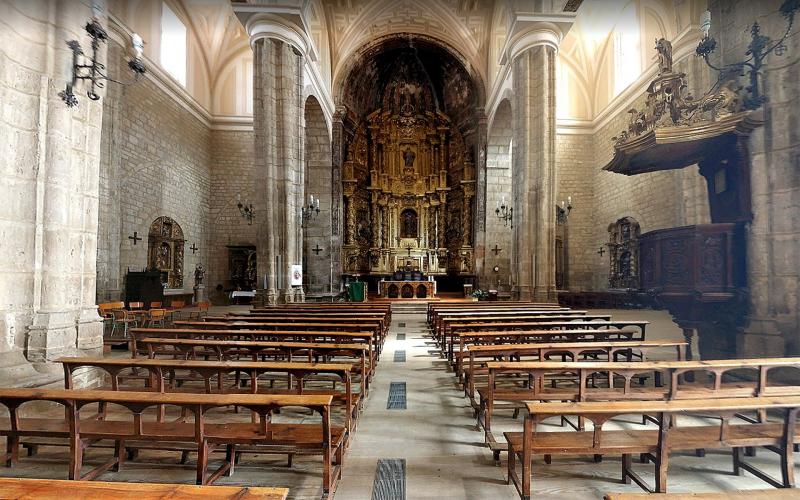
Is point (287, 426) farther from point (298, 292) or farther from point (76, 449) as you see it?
point (298, 292)

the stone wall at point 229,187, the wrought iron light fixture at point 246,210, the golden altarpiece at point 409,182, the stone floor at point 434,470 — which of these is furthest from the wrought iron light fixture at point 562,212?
the stone floor at point 434,470

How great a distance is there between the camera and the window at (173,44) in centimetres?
1530

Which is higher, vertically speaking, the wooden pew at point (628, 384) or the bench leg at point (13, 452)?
the wooden pew at point (628, 384)

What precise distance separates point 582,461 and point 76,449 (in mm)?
3437

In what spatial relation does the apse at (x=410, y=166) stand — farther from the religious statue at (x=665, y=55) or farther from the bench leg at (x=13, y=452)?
the bench leg at (x=13, y=452)

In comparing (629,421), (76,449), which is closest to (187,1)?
(76,449)

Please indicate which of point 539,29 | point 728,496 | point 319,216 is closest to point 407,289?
point 319,216

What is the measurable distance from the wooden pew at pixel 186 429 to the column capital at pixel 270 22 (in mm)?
11735

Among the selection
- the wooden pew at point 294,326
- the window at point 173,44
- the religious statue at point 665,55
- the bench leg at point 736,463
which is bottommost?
the bench leg at point 736,463

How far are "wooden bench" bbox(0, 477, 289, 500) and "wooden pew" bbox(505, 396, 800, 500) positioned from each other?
4.84 ft

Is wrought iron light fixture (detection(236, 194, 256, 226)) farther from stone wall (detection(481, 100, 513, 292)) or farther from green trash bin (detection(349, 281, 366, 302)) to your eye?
stone wall (detection(481, 100, 513, 292))

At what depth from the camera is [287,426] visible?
2645 mm

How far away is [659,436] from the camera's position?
→ 2193mm

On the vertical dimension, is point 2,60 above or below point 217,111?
below
